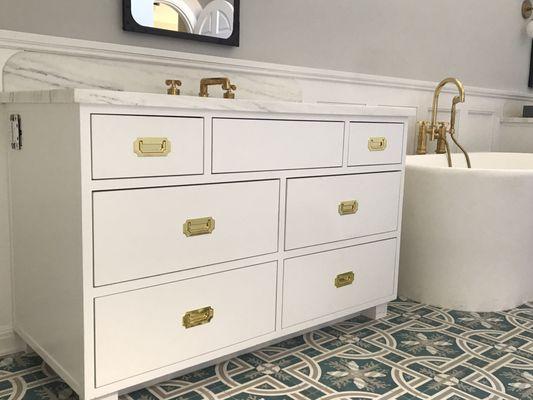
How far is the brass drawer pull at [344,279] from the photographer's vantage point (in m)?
1.68

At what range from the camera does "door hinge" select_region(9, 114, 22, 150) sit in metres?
1.41

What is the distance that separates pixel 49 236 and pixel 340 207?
2.62ft

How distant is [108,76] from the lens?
5.41 ft

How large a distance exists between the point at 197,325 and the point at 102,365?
24 cm

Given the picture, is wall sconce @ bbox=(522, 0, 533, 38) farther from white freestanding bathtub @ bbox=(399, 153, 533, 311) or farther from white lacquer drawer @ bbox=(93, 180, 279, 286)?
white lacquer drawer @ bbox=(93, 180, 279, 286)

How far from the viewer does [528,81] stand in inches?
135

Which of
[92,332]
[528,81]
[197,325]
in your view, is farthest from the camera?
[528,81]

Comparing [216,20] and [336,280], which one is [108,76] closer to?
[216,20]

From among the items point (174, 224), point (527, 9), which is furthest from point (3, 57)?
point (527, 9)

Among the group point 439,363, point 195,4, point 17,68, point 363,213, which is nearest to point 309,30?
point 195,4

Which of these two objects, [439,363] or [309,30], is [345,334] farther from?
[309,30]

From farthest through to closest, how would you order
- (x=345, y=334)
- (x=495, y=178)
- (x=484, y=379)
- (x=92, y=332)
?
(x=495, y=178) → (x=345, y=334) → (x=484, y=379) → (x=92, y=332)

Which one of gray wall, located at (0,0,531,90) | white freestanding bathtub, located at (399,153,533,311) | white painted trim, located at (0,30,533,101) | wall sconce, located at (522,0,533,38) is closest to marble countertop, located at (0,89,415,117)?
white painted trim, located at (0,30,533,101)

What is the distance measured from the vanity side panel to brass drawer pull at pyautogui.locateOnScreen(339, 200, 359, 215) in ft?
2.58
